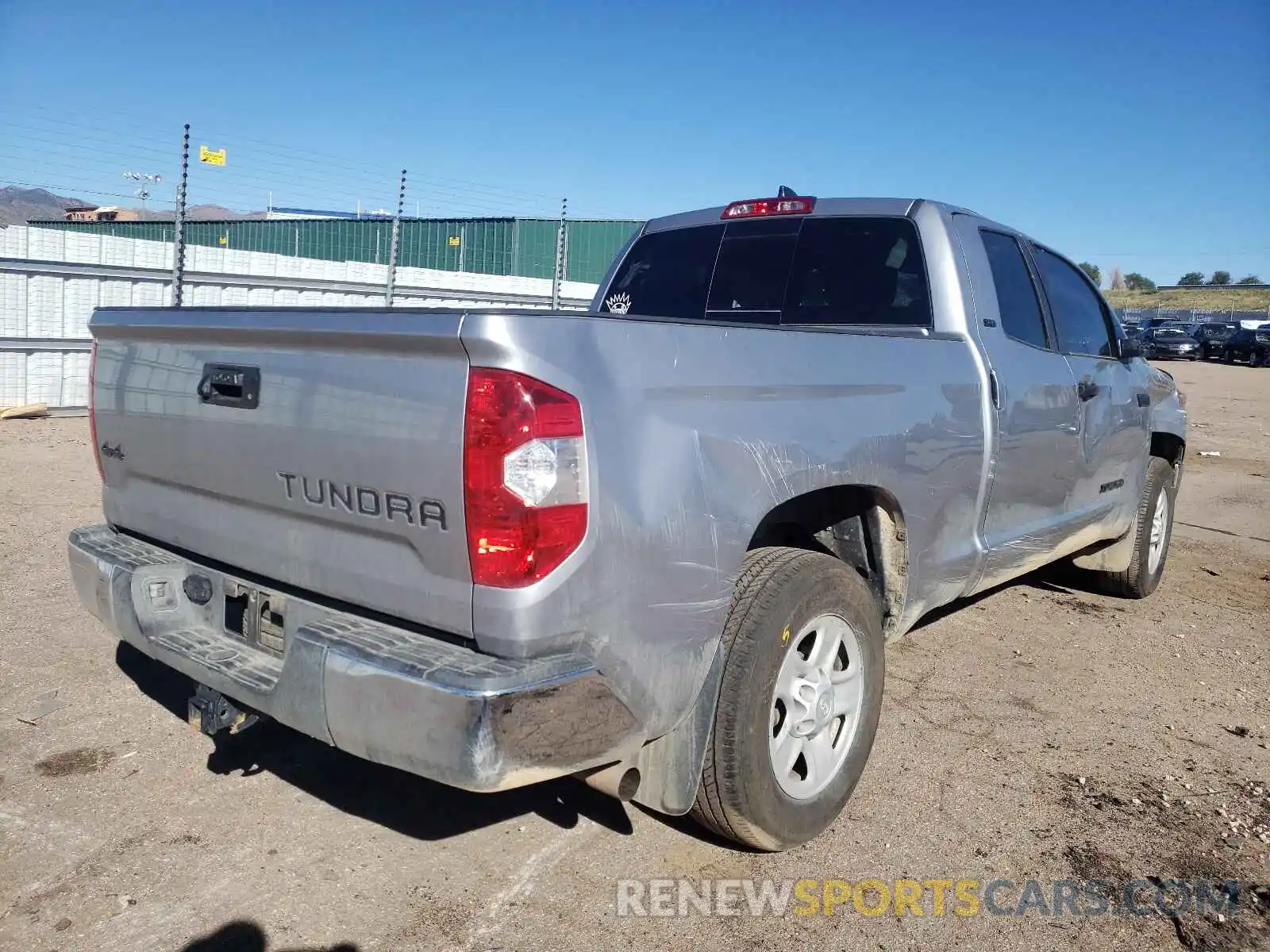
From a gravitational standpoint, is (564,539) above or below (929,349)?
below

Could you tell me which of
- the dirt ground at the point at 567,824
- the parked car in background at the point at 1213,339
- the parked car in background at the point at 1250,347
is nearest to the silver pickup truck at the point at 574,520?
the dirt ground at the point at 567,824

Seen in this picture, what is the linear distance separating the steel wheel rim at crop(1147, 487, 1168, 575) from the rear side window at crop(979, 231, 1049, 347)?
78.8 inches

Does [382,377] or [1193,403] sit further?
[1193,403]

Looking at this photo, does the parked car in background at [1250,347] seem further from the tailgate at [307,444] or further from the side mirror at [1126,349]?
the tailgate at [307,444]

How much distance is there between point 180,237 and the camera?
35.4 ft

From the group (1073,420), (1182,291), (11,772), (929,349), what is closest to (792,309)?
(929,349)

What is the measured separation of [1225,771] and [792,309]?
2.30 m

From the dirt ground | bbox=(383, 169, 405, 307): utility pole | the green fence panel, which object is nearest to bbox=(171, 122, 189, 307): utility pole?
bbox=(383, 169, 405, 307): utility pole

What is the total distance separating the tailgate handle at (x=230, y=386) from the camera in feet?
8.66

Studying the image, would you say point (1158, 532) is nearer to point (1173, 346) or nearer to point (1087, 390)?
point (1087, 390)

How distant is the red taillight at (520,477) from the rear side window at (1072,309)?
3.07 meters

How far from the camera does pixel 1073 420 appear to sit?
4402 mm

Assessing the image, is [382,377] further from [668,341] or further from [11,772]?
[11,772]

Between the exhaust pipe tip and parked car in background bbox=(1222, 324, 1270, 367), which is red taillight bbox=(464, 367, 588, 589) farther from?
parked car in background bbox=(1222, 324, 1270, 367)
